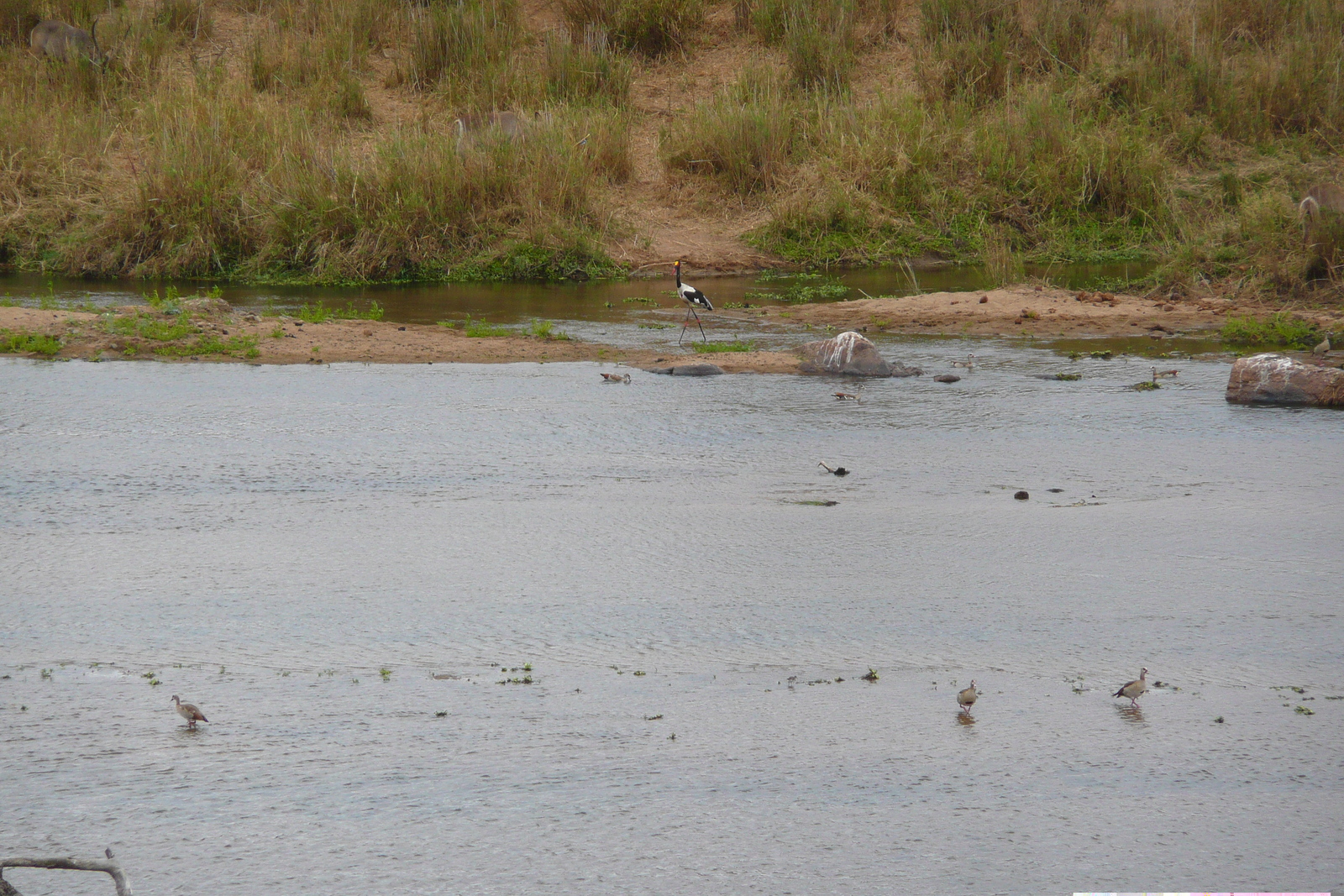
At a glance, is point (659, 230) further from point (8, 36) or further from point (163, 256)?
point (8, 36)

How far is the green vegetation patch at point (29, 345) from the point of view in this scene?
11977mm

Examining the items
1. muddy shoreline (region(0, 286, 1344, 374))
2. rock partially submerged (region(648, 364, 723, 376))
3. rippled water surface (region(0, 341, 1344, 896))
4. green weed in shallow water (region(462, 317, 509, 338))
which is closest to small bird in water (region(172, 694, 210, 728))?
rippled water surface (region(0, 341, 1344, 896))

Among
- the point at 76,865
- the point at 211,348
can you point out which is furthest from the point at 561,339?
the point at 76,865

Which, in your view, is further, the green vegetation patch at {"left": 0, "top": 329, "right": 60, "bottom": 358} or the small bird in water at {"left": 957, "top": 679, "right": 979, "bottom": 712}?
the green vegetation patch at {"left": 0, "top": 329, "right": 60, "bottom": 358}

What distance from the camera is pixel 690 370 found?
1146 cm

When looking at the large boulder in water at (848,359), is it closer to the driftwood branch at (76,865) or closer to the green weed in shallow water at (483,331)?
Answer: the green weed in shallow water at (483,331)

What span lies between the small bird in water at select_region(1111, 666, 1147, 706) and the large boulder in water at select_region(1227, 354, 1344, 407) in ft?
20.7

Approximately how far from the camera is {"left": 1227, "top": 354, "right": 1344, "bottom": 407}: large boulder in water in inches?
400

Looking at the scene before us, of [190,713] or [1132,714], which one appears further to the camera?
[1132,714]

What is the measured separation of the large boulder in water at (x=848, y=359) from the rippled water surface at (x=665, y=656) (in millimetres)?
2362

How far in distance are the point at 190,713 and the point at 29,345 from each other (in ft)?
29.4

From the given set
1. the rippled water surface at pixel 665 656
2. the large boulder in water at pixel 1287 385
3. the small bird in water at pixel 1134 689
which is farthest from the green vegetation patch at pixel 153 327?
the small bird in water at pixel 1134 689

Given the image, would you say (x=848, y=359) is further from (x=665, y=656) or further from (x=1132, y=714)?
(x=1132, y=714)

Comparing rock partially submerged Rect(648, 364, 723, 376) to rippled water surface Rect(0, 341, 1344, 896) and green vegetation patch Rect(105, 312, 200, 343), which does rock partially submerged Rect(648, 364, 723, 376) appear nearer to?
rippled water surface Rect(0, 341, 1344, 896)
